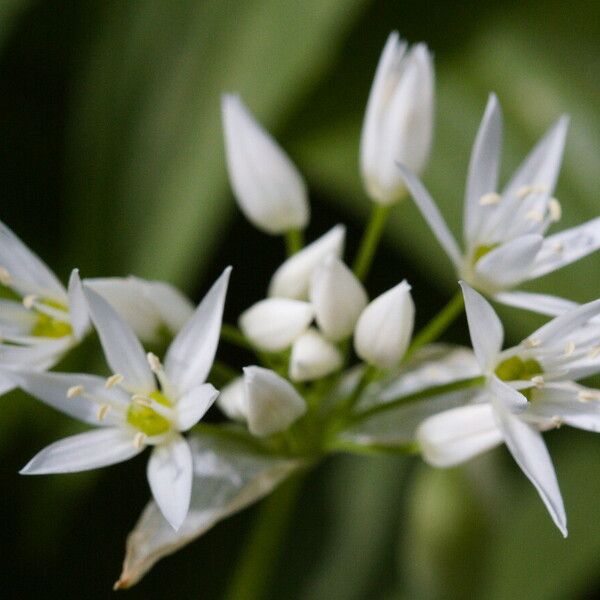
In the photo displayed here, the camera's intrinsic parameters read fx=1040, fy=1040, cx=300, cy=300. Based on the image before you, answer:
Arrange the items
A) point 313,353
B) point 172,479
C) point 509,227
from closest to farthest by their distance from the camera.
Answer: point 172,479, point 313,353, point 509,227

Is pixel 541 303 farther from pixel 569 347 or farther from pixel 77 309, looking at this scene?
pixel 77 309

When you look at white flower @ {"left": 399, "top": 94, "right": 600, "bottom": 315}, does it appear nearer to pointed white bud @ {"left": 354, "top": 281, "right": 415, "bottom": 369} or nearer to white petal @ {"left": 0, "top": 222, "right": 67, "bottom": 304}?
pointed white bud @ {"left": 354, "top": 281, "right": 415, "bottom": 369}

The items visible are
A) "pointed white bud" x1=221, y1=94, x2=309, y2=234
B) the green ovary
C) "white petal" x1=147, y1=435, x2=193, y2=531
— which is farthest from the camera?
"pointed white bud" x1=221, y1=94, x2=309, y2=234

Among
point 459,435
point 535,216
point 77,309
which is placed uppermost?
point 77,309

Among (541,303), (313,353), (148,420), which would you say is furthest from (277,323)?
(541,303)

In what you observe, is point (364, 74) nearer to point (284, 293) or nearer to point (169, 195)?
point (169, 195)

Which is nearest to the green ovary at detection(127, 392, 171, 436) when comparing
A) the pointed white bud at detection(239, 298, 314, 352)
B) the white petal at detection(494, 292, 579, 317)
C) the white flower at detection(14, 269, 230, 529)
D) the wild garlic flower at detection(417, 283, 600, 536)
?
the white flower at detection(14, 269, 230, 529)

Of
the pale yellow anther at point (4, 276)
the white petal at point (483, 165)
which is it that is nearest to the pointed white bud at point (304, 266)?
the white petal at point (483, 165)
